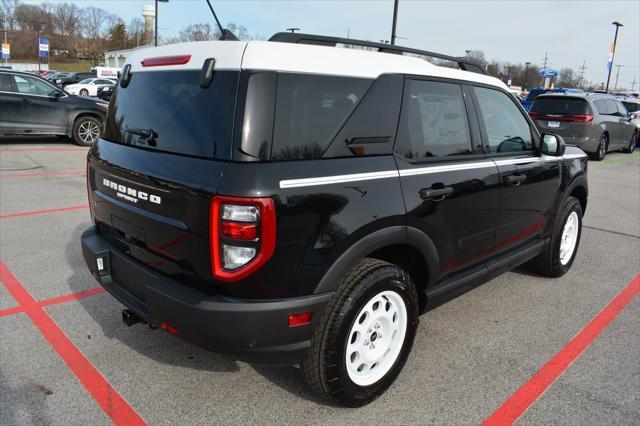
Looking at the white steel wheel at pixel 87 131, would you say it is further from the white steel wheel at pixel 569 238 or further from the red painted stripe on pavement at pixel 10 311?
the white steel wheel at pixel 569 238

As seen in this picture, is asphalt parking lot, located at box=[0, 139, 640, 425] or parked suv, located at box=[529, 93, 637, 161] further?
parked suv, located at box=[529, 93, 637, 161]

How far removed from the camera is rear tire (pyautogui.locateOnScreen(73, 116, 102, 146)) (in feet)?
38.8

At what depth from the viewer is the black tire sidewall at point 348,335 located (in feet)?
7.93

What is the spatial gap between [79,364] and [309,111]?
2.10m

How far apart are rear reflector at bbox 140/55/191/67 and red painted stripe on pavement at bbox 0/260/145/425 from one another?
6.02 ft

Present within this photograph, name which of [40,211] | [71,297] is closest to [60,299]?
[71,297]

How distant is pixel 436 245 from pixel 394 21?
1571cm

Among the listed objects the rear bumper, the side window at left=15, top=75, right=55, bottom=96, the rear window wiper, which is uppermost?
the side window at left=15, top=75, right=55, bottom=96

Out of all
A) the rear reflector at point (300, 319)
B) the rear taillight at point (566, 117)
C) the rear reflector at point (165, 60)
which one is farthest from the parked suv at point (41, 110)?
the rear taillight at point (566, 117)

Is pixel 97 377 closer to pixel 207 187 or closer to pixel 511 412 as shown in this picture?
pixel 207 187

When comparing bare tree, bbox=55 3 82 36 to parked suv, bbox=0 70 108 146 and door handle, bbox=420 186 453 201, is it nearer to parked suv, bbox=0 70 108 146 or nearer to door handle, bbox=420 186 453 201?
parked suv, bbox=0 70 108 146

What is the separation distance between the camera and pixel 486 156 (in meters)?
3.38

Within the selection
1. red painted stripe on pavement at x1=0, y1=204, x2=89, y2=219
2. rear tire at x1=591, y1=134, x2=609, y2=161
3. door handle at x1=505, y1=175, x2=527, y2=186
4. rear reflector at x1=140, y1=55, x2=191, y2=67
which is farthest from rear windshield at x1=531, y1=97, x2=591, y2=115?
rear reflector at x1=140, y1=55, x2=191, y2=67

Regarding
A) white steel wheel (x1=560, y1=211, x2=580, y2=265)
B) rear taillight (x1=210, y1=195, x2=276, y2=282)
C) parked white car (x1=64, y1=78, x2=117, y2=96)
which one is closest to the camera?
rear taillight (x1=210, y1=195, x2=276, y2=282)
